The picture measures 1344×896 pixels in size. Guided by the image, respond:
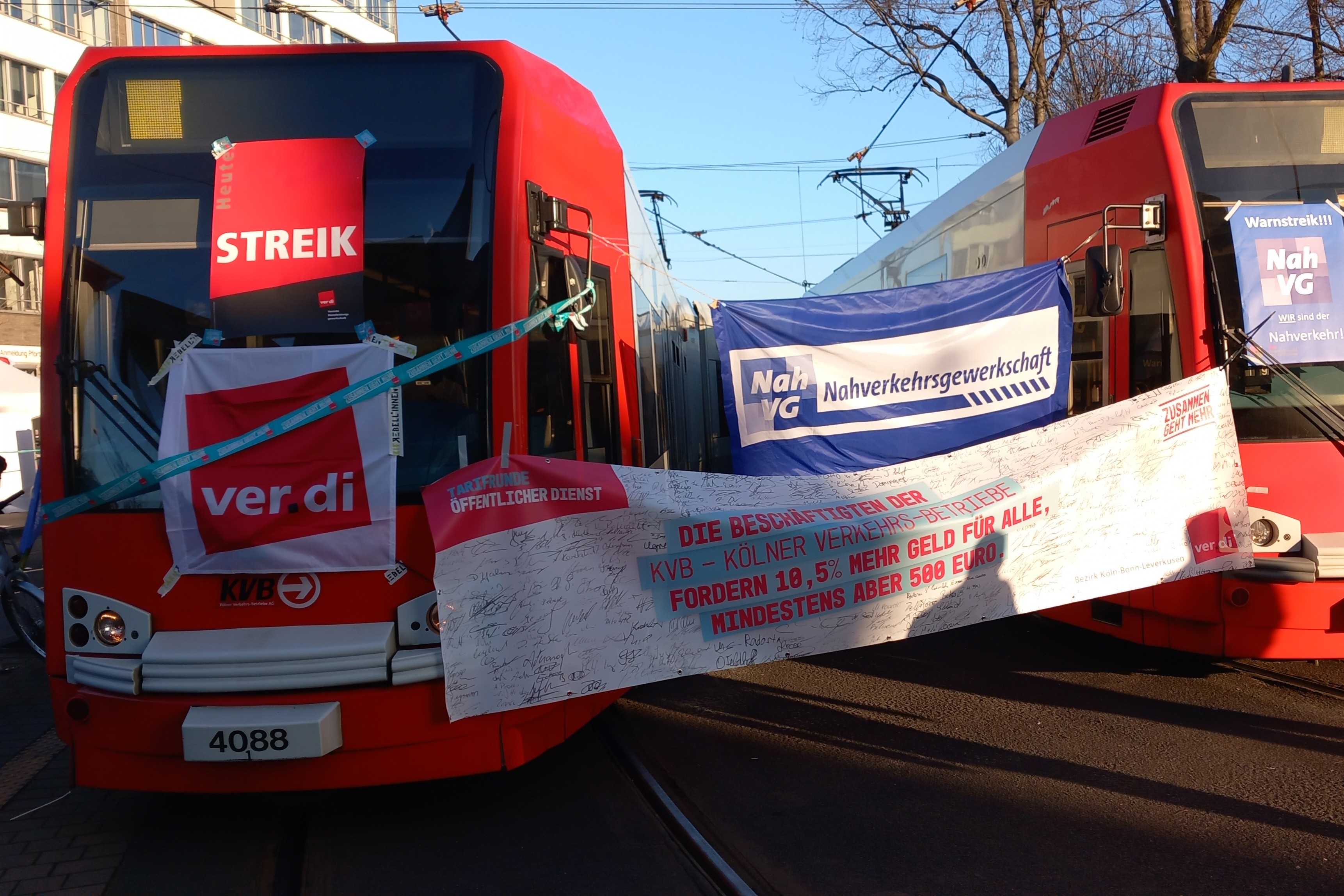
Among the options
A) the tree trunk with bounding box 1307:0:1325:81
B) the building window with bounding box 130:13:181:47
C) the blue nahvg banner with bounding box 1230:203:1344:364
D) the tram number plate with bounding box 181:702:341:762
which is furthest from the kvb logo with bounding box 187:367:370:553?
the building window with bounding box 130:13:181:47

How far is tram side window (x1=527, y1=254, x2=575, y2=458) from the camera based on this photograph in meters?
5.07

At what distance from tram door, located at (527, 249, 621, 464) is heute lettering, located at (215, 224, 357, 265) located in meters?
0.86

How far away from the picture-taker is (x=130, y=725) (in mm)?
4641

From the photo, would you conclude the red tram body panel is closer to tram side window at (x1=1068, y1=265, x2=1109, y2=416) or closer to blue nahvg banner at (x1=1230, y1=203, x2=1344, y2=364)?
tram side window at (x1=1068, y1=265, x2=1109, y2=416)

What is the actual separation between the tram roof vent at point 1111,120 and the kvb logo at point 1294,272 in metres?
1.24

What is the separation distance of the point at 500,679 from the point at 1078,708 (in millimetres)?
3580

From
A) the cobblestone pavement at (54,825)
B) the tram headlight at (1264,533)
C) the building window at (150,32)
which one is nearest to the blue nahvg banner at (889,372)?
the tram headlight at (1264,533)

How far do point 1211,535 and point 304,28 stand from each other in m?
46.2

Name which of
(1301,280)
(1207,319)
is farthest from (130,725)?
(1301,280)

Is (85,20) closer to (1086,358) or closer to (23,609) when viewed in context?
(23,609)

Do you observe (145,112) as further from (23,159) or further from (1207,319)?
(23,159)

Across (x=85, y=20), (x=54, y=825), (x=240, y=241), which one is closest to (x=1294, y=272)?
(x=240, y=241)

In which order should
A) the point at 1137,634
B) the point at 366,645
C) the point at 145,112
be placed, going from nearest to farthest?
1. the point at 366,645
2. the point at 145,112
3. the point at 1137,634
